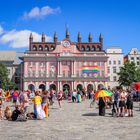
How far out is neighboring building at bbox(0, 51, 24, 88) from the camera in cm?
9756

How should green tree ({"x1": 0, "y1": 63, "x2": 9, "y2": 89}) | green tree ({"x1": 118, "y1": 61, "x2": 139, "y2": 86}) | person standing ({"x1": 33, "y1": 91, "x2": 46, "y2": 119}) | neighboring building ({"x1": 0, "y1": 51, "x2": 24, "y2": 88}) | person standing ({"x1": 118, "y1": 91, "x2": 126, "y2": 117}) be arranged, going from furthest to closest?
1. neighboring building ({"x1": 0, "y1": 51, "x2": 24, "y2": 88})
2. green tree ({"x1": 0, "y1": 63, "x2": 9, "y2": 89})
3. green tree ({"x1": 118, "y1": 61, "x2": 139, "y2": 86})
4. person standing ({"x1": 118, "y1": 91, "x2": 126, "y2": 117})
5. person standing ({"x1": 33, "y1": 91, "x2": 46, "y2": 119})

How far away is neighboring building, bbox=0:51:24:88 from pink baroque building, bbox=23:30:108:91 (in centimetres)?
1213

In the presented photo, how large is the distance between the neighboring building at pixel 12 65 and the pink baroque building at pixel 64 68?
1213 cm

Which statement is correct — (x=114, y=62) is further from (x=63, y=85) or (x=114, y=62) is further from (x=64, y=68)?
(x=63, y=85)

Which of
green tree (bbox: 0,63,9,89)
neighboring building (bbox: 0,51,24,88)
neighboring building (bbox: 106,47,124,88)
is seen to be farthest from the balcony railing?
neighboring building (bbox: 0,51,24,88)

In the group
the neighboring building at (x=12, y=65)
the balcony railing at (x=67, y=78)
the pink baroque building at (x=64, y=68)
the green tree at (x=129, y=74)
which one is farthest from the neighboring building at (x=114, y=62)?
the neighboring building at (x=12, y=65)

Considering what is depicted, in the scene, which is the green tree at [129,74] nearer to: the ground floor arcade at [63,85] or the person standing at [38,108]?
the ground floor arcade at [63,85]

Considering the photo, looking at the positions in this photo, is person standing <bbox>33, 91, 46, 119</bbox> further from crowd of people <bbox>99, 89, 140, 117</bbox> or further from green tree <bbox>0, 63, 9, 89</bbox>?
green tree <bbox>0, 63, 9, 89</bbox>

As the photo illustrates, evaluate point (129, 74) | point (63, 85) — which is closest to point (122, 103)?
point (129, 74)

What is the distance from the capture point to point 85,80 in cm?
8606

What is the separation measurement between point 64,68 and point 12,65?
789 inches

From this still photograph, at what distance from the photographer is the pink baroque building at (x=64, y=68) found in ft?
281

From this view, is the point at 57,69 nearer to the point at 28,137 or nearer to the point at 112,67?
the point at 112,67

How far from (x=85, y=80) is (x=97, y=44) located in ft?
41.6
